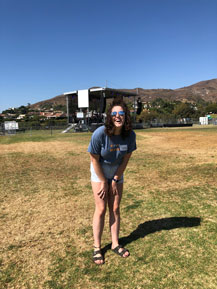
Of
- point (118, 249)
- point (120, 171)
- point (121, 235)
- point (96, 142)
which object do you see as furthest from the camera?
point (121, 235)

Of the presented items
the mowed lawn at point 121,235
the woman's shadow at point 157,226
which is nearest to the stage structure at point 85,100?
the mowed lawn at point 121,235

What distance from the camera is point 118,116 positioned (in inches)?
95.0

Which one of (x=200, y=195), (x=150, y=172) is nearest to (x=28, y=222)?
(x=200, y=195)

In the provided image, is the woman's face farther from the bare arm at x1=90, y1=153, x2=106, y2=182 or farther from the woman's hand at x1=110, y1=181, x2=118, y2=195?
the woman's hand at x1=110, y1=181, x2=118, y2=195

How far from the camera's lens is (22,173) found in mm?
7285

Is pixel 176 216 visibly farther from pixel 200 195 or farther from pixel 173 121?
pixel 173 121

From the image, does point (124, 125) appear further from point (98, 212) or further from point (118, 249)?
point (118, 249)

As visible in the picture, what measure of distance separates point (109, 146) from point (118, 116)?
347 mm

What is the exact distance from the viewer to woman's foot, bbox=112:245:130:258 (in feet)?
8.82

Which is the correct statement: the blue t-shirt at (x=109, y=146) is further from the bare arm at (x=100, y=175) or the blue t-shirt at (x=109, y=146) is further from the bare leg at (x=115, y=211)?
the bare leg at (x=115, y=211)

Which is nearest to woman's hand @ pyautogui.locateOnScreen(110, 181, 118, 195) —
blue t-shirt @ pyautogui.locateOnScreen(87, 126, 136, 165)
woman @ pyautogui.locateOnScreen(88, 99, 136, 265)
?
woman @ pyautogui.locateOnScreen(88, 99, 136, 265)

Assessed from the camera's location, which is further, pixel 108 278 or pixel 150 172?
pixel 150 172

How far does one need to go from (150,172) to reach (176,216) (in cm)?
327

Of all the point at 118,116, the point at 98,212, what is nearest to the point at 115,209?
the point at 98,212
